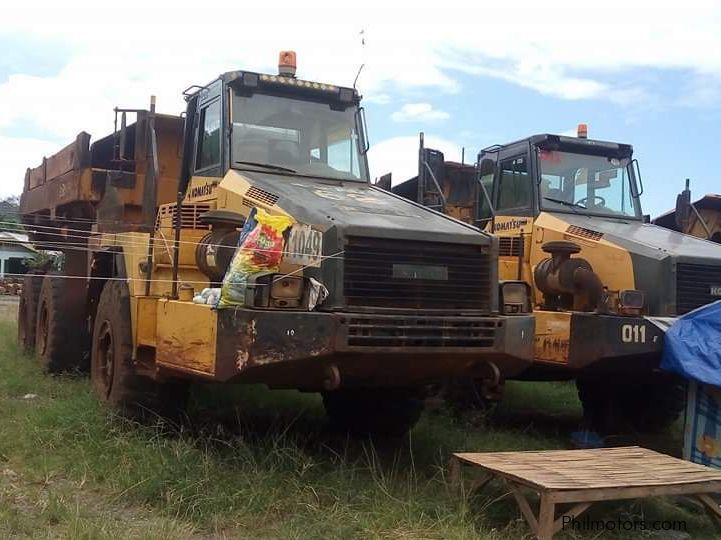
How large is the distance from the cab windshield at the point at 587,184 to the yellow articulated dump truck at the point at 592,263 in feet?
0.03

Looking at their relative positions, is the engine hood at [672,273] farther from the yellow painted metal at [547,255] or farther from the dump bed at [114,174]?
the dump bed at [114,174]

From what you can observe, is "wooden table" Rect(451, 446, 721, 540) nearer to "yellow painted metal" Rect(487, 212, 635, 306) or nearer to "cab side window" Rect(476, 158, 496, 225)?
"yellow painted metal" Rect(487, 212, 635, 306)

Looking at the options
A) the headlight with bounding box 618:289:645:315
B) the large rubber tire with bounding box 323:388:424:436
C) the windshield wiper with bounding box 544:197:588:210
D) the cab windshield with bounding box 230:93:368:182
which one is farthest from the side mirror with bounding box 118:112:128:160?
the headlight with bounding box 618:289:645:315

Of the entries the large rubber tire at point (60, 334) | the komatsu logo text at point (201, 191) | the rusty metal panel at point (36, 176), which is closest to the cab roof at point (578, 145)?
the komatsu logo text at point (201, 191)

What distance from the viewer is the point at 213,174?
22.5ft

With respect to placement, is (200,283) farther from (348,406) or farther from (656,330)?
(656,330)

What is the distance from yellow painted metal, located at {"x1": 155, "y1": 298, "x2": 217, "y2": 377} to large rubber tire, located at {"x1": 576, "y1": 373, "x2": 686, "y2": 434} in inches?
180

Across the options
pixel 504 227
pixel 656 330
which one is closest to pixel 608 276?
pixel 656 330

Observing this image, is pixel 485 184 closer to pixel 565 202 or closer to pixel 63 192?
pixel 565 202

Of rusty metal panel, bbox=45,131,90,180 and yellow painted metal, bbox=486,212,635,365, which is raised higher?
rusty metal panel, bbox=45,131,90,180

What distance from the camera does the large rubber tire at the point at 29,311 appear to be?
36.8 ft

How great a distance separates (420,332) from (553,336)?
7.92 feet

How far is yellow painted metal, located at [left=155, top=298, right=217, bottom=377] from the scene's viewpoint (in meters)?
5.21

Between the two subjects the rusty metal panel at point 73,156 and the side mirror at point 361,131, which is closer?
the side mirror at point 361,131
